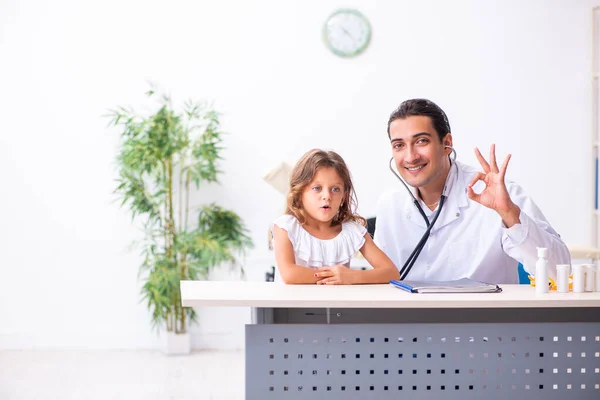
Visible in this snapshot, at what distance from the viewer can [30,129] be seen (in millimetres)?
5547

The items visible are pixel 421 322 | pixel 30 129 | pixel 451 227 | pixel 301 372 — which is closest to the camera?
pixel 301 372

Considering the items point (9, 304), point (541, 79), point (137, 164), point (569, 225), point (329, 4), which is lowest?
point (9, 304)

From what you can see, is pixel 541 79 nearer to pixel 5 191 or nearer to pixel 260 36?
pixel 260 36

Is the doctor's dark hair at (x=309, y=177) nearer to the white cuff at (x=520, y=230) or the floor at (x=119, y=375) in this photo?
the white cuff at (x=520, y=230)

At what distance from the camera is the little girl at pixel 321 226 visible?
2.69 metres

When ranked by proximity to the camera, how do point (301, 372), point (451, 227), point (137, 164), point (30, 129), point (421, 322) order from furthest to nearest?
1. point (30, 129)
2. point (137, 164)
3. point (451, 227)
4. point (421, 322)
5. point (301, 372)

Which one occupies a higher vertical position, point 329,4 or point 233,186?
point 329,4

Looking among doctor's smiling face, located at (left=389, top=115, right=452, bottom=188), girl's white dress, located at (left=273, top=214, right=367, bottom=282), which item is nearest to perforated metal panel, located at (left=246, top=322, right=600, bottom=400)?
girl's white dress, located at (left=273, top=214, right=367, bottom=282)

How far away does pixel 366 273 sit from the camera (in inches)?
103

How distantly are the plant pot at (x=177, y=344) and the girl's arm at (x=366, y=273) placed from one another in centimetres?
298

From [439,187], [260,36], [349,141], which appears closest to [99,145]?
[260,36]

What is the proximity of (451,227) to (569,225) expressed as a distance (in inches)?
124

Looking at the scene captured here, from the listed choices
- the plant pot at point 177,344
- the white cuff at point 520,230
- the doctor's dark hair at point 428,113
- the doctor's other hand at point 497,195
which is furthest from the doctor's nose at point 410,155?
the plant pot at point 177,344

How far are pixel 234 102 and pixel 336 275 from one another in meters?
3.24
